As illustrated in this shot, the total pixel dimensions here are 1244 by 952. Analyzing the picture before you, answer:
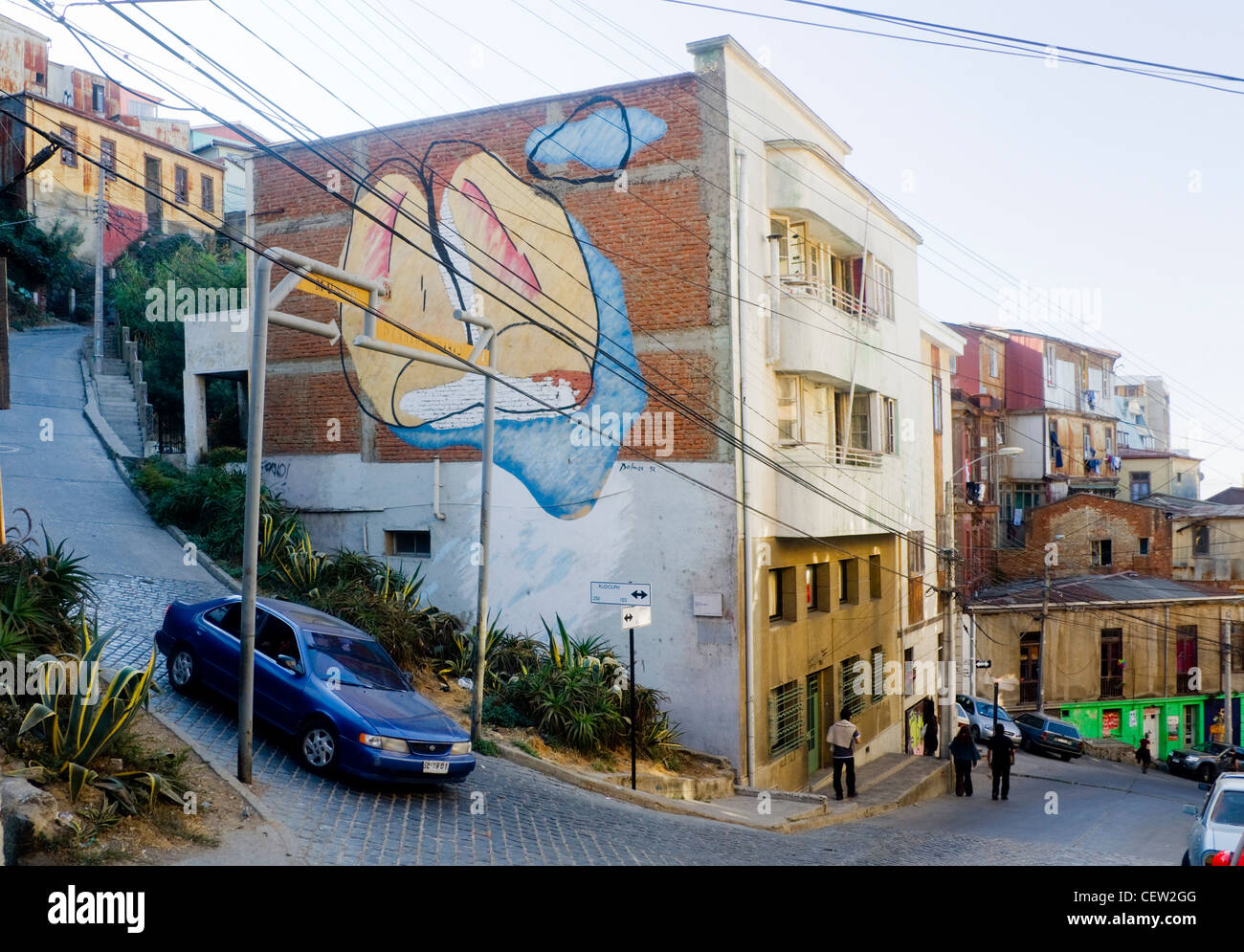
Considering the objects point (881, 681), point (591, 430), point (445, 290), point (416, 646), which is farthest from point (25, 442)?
point (881, 681)

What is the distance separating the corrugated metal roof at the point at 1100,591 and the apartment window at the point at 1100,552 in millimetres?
1586

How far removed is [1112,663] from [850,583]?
23142 mm

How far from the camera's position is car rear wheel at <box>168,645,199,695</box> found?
12328mm

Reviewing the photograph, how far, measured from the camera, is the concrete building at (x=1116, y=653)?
40938 mm

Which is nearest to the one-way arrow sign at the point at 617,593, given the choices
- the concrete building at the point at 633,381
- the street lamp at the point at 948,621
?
the concrete building at the point at 633,381

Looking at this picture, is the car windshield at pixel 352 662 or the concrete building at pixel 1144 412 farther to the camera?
the concrete building at pixel 1144 412

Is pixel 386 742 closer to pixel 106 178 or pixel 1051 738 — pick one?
pixel 1051 738

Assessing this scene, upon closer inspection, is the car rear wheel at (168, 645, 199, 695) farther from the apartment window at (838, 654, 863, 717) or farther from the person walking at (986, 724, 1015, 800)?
the person walking at (986, 724, 1015, 800)

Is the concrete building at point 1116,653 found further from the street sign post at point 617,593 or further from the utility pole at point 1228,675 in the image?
the street sign post at point 617,593

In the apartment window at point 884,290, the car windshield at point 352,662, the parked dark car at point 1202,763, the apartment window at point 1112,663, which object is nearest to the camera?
the car windshield at point 352,662

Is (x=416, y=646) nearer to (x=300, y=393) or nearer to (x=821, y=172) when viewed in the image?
(x=300, y=393)

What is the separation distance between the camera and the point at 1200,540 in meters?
49.7

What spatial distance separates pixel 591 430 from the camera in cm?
1903

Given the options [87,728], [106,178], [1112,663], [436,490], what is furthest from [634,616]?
[106,178]
